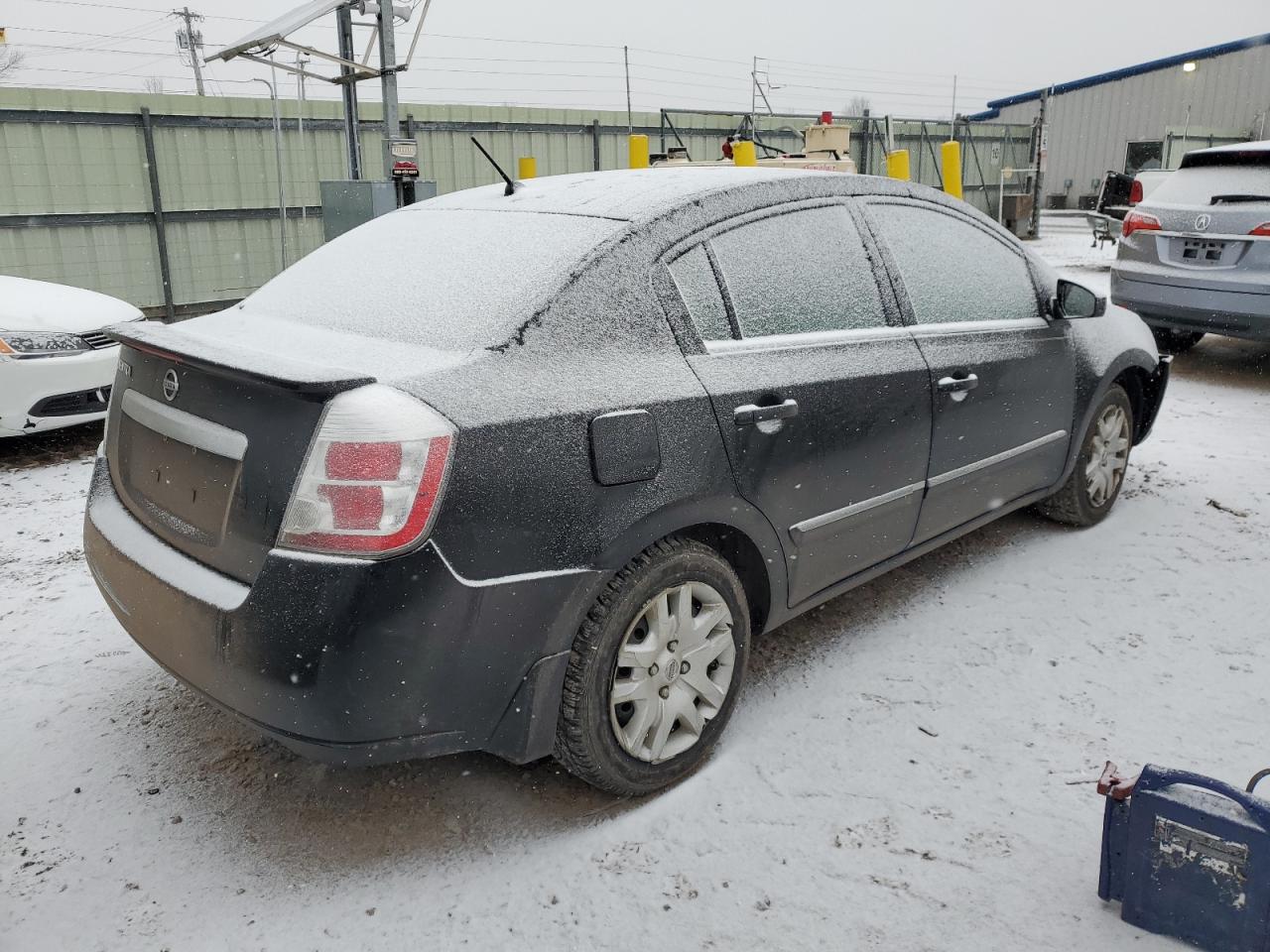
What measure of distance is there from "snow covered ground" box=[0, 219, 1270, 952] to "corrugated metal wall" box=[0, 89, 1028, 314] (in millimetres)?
7936

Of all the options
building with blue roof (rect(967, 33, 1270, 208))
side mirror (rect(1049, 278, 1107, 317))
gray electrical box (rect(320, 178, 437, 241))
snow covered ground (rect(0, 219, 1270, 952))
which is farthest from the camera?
building with blue roof (rect(967, 33, 1270, 208))

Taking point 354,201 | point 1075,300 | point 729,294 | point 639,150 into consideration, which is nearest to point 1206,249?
point 1075,300

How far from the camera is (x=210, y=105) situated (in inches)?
435

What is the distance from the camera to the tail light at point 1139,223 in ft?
23.3

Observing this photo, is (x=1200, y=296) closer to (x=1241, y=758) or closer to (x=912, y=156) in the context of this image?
(x=1241, y=758)

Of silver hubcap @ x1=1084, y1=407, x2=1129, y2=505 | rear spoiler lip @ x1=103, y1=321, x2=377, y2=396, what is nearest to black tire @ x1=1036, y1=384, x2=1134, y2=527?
silver hubcap @ x1=1084, y1=407, x2=1129, y2=505

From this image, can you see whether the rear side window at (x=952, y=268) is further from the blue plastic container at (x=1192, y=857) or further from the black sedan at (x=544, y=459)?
the blue plastic container at (x=1192, y=857)

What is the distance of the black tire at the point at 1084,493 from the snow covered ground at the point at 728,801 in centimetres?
56

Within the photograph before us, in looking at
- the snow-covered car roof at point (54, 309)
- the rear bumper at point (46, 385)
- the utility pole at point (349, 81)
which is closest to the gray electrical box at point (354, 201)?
the utility pole at point (349, 81)

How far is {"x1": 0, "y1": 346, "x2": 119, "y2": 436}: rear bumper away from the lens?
16.9 feet

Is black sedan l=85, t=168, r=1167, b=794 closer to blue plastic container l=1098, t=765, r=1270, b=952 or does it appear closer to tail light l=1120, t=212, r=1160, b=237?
blue plastic container l=1098, t=765, r=1270, b=952

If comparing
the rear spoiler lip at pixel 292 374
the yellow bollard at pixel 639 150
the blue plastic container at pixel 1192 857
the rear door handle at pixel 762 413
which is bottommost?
the blue plastic container at pixel 1192 857

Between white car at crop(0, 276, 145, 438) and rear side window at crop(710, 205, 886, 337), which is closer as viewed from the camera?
rear side window at crop(710, 205, 886, 337)

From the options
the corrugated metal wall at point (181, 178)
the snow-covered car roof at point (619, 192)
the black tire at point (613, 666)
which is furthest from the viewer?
the corrugated metal wall at point (181, 178)
